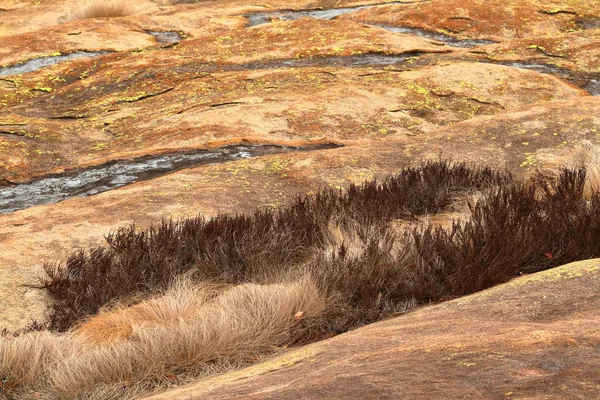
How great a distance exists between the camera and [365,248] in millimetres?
6102

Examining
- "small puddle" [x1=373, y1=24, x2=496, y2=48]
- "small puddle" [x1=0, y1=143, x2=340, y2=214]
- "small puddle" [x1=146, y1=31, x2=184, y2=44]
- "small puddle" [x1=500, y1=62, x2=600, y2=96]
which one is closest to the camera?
"small puddle" [x1=0, y1=143, x2=340, y2=214]

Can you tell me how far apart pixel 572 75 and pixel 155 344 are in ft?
30.9

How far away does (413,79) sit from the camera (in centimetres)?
1180

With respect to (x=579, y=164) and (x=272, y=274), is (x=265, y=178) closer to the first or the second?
(x=272, y=274)

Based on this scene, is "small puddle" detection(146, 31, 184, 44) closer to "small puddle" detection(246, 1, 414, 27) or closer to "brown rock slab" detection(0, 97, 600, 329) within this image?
"small puddle" detection(246, 1, 414, 27)

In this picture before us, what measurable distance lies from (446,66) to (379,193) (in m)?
5.50

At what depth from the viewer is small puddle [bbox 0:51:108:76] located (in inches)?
571

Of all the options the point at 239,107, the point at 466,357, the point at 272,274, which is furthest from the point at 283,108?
the point at 466,357

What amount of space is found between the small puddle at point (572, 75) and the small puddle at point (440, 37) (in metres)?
2.19

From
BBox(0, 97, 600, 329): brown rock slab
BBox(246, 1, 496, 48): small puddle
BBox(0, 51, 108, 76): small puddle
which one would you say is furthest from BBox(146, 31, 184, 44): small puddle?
BBox(0, 97, 600, 329): brown rock slab

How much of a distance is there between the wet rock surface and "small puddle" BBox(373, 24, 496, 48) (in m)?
0.06

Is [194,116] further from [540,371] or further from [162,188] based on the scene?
[540,371]

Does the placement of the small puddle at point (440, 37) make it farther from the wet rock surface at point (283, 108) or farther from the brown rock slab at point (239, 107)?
the brown rock slab at point (239, 107)

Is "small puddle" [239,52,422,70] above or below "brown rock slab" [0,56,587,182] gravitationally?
above
